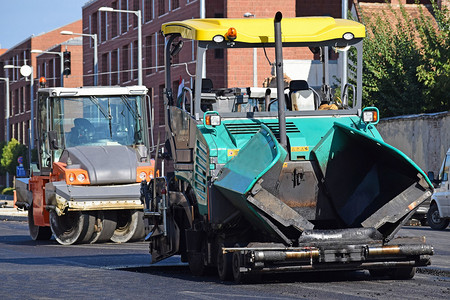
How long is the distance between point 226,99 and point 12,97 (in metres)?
90.1

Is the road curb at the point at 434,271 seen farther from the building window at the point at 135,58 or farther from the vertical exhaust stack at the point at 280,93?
the building window at the point at 135,58

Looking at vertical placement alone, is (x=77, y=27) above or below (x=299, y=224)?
above

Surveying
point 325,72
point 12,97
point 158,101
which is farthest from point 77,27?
point 325,72

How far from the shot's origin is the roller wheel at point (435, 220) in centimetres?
2971

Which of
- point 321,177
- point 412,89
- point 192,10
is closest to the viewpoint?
point 321,177

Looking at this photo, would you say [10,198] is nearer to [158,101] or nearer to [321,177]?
[158,101]

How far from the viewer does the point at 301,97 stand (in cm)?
1392

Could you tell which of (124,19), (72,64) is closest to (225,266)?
(124,19)

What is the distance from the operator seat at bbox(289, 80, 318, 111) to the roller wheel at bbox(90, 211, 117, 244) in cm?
892

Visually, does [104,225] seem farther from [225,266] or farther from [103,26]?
[103,26]

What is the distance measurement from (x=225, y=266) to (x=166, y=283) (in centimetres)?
75

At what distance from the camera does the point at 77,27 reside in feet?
323

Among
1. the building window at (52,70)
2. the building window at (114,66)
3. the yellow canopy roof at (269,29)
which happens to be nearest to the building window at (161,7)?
the building window at (114,66)

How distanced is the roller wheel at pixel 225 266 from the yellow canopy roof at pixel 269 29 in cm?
264
